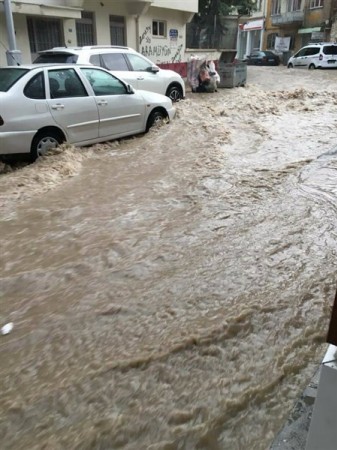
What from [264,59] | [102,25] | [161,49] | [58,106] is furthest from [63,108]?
[264,59]

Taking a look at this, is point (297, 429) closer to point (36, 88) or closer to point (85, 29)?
point (36, 88)

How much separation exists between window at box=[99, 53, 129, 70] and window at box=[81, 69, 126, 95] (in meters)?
2.58

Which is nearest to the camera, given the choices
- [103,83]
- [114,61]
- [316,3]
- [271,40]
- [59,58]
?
[103,83]

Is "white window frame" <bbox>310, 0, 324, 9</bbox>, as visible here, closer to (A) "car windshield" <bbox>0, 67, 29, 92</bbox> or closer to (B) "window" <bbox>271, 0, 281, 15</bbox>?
(B) "window" <bbox>271, 0, 281, 15</bbox>

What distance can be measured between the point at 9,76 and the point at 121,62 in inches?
178

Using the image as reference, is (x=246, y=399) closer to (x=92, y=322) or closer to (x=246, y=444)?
(x=246, y=444)

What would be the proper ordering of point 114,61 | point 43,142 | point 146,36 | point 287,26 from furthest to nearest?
1. point 287,26
2. point 146,36
3. point 114,61
4. point 43,142

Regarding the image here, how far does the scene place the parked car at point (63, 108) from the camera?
630 centimetres

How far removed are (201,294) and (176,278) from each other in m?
0.32

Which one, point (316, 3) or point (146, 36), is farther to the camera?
point (316, 3)

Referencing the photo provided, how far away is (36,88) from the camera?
660cm

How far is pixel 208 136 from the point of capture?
28.8ft

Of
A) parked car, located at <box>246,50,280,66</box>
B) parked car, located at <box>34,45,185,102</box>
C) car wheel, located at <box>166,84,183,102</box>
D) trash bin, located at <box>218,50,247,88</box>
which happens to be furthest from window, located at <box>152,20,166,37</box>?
parked car, located at <box>246,50,280,66</box>

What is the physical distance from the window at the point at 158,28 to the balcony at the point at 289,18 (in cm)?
2251
